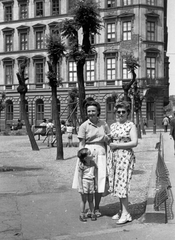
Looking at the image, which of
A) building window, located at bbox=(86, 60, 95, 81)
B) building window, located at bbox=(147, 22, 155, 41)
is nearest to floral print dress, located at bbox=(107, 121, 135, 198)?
building window, located at bbox=(147, 22, 155, 41)

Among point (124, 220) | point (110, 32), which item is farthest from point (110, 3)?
point (124, 220)

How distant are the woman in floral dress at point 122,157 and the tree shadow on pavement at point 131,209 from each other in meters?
0.52

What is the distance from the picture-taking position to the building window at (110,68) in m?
51.0

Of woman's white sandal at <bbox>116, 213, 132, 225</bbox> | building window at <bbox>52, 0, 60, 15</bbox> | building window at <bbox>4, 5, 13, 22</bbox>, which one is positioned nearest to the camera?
woman's white sandal at <bbox>116, 213, 132, 225</bbox>

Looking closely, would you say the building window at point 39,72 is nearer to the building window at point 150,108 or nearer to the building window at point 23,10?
the building window at point 23,10

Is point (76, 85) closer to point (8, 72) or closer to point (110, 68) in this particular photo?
point (110, 68)

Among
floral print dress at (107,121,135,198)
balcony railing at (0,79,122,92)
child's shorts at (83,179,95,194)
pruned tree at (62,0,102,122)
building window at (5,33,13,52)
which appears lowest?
child's shorts at (83,179,95,194)

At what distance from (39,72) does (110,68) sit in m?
9.92

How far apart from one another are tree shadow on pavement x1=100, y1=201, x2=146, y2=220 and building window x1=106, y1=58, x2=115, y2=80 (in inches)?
1731

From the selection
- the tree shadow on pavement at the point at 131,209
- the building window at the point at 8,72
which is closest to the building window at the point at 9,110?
the building window at the point at 8,72

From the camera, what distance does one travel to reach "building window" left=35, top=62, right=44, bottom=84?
54.8m

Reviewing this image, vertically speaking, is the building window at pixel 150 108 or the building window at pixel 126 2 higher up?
the building window at pixel 126 2

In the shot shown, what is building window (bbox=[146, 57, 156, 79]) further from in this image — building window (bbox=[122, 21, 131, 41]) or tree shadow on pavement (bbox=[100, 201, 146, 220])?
tree shadow on pavement (bbox=[100, 201, 146, 220])

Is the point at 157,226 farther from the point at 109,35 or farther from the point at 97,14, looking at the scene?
the point at 109,35
